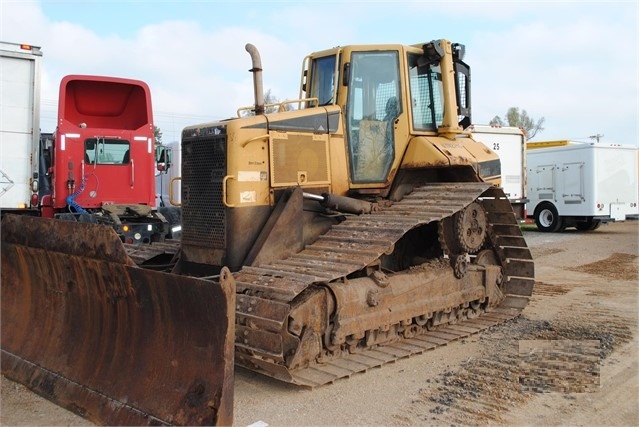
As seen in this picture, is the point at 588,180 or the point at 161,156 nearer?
the point at 161,156

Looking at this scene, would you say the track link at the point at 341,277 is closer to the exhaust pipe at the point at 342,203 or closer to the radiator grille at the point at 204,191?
the exhaust pipe at the point at 342,203

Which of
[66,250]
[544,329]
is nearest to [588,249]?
[544,329]

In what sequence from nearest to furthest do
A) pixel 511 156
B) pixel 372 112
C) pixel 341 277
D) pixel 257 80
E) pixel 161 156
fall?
pixel 341 277
pixel 257 80
pixel 372 112
pixel 161 156
pixel 511 156

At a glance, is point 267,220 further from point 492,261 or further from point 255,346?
point 492,261

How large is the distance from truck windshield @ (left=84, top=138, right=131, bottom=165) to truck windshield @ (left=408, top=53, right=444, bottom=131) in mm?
5769

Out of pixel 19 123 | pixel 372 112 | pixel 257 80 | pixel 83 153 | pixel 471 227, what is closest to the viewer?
pixel 257 80

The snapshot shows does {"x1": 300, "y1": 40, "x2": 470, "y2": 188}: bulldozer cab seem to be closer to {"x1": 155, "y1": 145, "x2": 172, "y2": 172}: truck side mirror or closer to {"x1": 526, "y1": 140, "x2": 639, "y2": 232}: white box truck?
{"x1": 155, "y1": 145, "x2": 172, "y2": 172}: truck side mirror

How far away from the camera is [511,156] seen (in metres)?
19.0

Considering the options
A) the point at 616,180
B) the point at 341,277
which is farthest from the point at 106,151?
the point at 616,180

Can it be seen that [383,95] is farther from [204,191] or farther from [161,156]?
[161,156]

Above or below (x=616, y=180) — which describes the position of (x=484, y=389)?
below

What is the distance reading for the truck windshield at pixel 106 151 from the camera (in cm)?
1027

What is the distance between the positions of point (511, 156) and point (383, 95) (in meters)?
13.5

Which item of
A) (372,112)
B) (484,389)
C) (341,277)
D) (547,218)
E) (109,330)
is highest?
(372,112)
